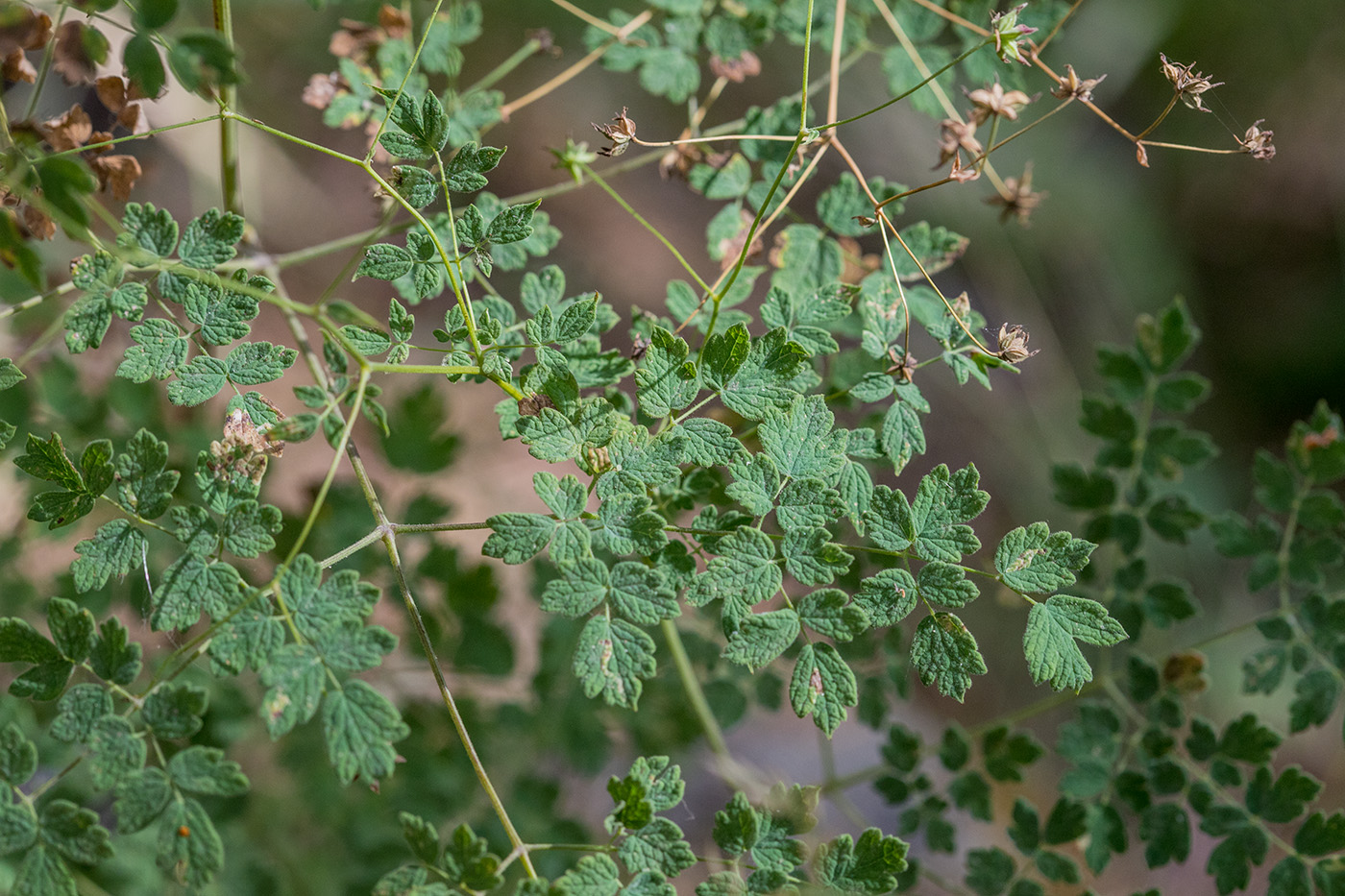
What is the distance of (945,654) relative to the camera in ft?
2.42

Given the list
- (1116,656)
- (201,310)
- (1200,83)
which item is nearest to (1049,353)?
(1116,656)

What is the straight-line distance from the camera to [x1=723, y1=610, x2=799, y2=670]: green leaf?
0.72m

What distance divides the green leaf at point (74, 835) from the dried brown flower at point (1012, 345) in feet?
2.75

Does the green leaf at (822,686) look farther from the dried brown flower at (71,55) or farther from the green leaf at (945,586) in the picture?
the dried brown flower at (71,55)

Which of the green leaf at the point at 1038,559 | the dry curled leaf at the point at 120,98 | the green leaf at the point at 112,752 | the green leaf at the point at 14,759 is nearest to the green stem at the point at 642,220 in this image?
the green leaf at the point at 1038,559

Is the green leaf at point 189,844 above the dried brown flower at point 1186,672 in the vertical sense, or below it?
below

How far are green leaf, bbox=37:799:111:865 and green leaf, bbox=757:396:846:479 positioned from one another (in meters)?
0.62

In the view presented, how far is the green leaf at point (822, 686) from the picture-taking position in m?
0.73

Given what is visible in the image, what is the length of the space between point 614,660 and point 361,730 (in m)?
0.20

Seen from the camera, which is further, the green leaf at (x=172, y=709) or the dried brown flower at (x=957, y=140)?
the dried brown flower at (x=957, y=140)

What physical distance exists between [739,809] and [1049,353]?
90.7 inches

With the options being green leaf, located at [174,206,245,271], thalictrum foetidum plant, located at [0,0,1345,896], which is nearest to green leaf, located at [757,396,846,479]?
thalictrum foetidum plant, located at [0,0,1345,896]

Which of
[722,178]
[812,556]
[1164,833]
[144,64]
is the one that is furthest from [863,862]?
[144,64]

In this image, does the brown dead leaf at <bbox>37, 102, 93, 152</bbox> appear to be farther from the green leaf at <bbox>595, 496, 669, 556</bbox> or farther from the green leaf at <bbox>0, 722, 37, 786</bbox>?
the green leaf at <bbox>595, 496, 669, 556</bbox>
